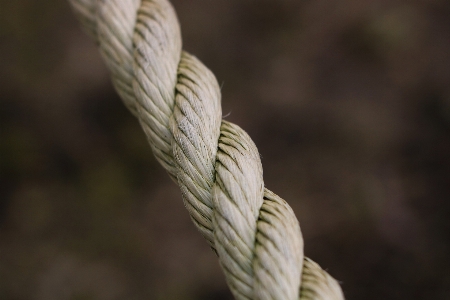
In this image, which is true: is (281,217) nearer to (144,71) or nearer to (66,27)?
(144,71)

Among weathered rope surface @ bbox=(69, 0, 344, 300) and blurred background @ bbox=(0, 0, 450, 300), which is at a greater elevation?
weathered rope surface @ bbox=(69, 0, 344, 300)

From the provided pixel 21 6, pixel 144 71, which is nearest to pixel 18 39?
pixel 21 6

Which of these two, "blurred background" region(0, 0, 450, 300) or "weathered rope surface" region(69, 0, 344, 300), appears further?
"blurred background" region(0, 0, 450, 300)

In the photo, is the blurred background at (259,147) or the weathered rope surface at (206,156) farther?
the blurred background at (259,147)

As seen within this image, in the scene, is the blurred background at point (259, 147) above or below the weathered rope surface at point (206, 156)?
below
